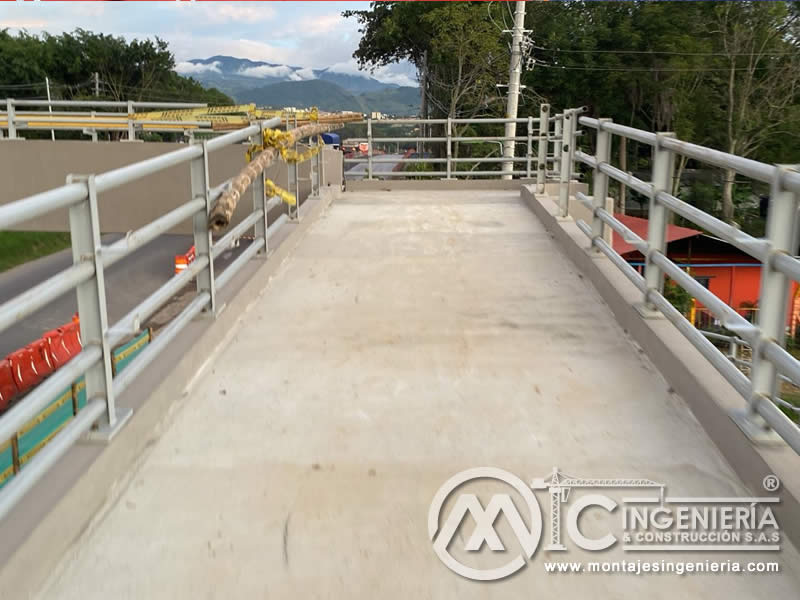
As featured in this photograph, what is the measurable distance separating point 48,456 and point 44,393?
0.70ft

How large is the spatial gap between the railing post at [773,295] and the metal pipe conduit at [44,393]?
99.1 inches

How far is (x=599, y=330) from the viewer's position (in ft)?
16.9

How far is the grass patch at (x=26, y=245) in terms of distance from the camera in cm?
3045

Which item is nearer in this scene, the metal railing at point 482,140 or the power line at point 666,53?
the metal railing at point 482,140

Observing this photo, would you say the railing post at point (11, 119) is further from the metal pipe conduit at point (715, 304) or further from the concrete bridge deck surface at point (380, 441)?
the metal pipe conduit at point (715, 304)

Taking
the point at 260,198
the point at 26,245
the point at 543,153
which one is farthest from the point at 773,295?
the point at 26,245

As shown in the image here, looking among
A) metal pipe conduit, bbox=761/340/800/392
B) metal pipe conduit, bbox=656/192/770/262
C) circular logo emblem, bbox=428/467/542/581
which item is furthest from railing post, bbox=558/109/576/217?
circular logo emblem, bbox=428/467/542/581

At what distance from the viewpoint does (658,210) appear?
4691mm

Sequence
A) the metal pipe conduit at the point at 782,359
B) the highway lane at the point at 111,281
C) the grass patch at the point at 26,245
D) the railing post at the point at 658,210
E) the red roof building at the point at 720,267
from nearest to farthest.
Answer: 1. the metal pipe conduit at the point at 782,359
2. the railing post at the point at 658,210
3. the highway lane at the point at 111,281
4. the red roof building at the point at 720,267
5. the grass patch at the point at 26,245

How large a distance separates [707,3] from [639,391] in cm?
4645

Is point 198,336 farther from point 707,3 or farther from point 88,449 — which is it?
point 707,3

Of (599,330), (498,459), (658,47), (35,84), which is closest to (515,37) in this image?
(658,47)

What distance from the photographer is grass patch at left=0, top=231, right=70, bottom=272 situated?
3045 cm

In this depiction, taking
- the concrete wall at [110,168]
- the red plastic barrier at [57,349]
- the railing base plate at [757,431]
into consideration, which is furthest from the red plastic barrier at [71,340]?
the railing base plate at [757,431]
